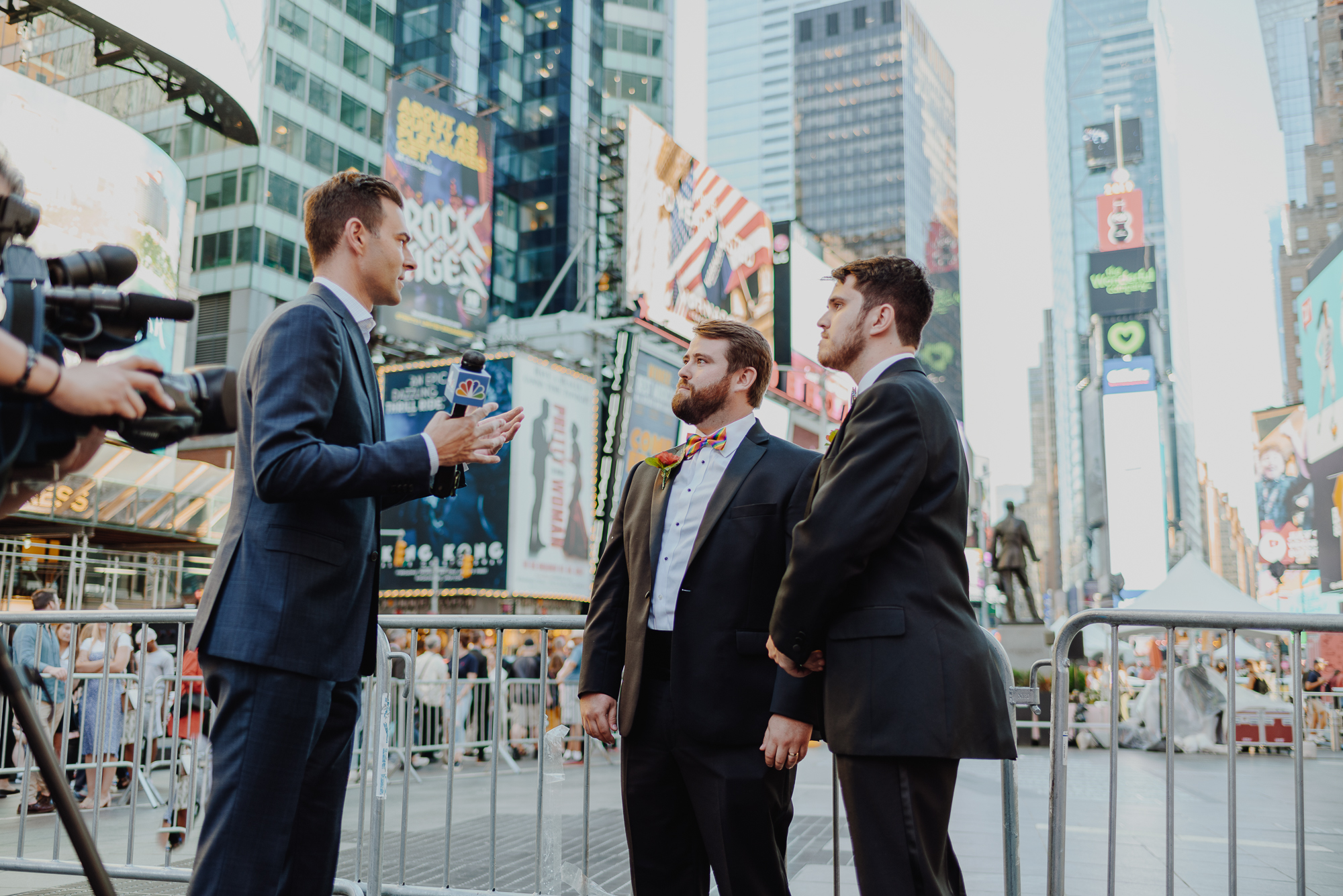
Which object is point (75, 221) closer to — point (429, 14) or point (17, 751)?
point (17, 751)

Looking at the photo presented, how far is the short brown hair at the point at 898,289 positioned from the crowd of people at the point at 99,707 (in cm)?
415

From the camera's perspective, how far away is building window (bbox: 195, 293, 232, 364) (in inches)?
1422

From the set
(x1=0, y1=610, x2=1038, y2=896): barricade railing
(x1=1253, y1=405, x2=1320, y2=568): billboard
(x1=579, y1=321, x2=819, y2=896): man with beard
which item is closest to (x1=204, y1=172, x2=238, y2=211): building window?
(x1=0, y1=610, x2=1038, y2=896): barricade railing

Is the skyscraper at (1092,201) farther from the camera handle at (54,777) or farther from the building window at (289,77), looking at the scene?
the camera handle at (54,777)

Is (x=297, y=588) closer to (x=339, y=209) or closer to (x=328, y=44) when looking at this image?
(x=339, y=209)

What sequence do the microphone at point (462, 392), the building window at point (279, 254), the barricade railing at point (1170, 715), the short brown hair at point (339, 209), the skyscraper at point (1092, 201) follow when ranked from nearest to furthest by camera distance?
1. the microphone at point (462, 392)
2. the short brown hair at point (339, 209)
3. the barricade railing at point (1170, 715)
4. the building window at point (279, 254)
5. the skyscraper at point (1092, 201)

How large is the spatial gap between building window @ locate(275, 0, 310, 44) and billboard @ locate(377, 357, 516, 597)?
17.5 metres

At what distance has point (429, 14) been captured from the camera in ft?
150

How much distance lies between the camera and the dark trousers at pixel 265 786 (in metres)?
2.45

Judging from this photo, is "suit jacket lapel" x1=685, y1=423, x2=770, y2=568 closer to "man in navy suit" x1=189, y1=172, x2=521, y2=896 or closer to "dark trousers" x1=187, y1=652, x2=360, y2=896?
"man in navy suit" x1=189, y1=172, x2=521, y2=896

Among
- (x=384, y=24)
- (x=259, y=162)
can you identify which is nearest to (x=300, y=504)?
(x=259, y=162)

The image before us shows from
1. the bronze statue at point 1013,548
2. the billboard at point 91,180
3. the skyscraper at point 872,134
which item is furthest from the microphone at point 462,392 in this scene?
the skyscraper at point 872,134

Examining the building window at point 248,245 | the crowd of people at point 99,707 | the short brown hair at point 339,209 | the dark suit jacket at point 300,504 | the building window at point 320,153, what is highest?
the building window at point 320,153

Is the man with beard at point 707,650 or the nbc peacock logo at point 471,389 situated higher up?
the nbc peacock logo at point 471,389
